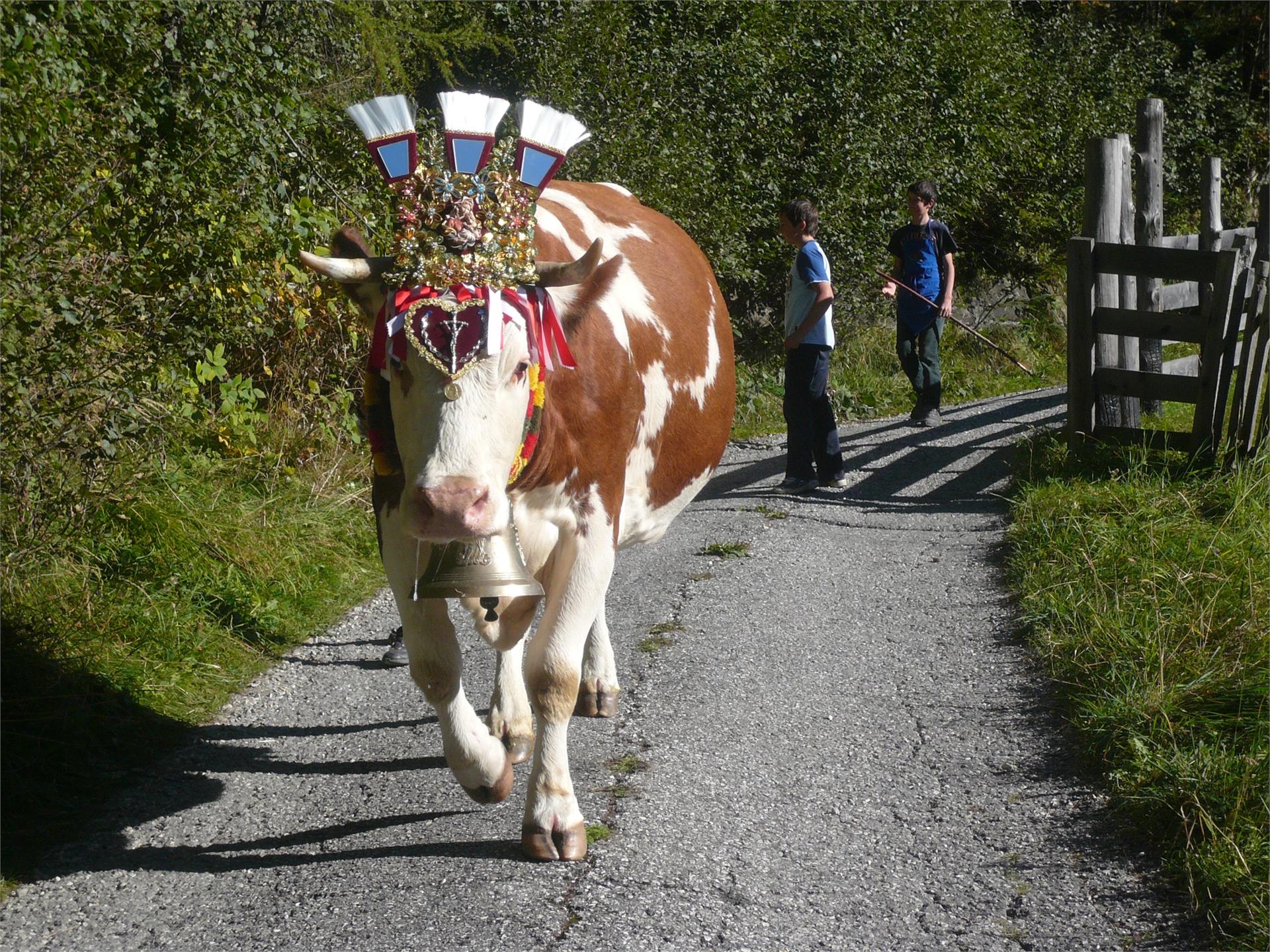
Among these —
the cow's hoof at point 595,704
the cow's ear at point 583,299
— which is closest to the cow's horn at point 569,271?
the cow's ear at point 583,299

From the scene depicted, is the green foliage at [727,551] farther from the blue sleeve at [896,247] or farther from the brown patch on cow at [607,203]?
the blue sleeve at [896,247]

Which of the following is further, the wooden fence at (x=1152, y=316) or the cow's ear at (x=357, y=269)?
the wooden fence at (x=1152, y=316)

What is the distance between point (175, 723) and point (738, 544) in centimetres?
338

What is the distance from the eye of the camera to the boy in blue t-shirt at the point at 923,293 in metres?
10.2

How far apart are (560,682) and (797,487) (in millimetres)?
4768

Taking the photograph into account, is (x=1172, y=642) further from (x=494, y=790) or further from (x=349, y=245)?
(x=349, y=245)

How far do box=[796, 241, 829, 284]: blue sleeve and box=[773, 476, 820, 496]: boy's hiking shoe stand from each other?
4.40ft

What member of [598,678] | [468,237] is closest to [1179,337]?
[598,678]

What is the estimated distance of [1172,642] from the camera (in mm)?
4602

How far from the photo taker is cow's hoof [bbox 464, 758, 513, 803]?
12.3 ft

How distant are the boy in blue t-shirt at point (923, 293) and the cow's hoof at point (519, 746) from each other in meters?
6.72

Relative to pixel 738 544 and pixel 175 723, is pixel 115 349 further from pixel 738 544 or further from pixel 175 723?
pixel 738 544

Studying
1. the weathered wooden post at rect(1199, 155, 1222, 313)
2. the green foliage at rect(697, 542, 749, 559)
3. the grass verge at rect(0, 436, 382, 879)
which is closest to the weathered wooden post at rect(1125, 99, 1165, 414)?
the weathered wooden post at rect(1199, 155, 1222, 313)

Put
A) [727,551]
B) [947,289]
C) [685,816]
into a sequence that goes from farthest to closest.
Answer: [947,289] < [727,551] < [685,816]
